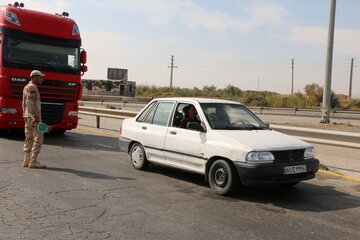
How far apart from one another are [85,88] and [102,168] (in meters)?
61.4

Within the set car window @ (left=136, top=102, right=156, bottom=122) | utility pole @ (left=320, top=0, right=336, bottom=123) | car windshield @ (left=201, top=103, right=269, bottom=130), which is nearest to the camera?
car windshield @ (left=201, top=103, right=269, bottom=130)

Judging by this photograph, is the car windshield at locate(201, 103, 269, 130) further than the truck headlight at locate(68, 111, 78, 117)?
No

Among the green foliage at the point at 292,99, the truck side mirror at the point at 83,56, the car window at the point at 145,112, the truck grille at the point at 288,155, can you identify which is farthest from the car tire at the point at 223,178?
the green foliage at the point at 292,99

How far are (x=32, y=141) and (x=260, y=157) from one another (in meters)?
4.47

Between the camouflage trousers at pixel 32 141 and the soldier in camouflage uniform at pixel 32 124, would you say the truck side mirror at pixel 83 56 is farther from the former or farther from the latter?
the camouflage trousers at pixel 32 141

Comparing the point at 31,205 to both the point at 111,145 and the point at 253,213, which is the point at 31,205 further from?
the point at 111,145

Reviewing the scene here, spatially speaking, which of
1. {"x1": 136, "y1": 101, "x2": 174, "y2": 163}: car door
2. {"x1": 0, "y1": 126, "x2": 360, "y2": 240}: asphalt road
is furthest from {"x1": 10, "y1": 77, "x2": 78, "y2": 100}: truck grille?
{"x1": 136, "y1": 101, "x2": 174, "y2": 163}: car door

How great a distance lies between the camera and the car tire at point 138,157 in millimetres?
8625

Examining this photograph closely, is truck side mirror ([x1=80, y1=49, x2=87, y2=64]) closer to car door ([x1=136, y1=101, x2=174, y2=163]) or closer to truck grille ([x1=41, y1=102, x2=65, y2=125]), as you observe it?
truck grille ([x1=41, y1=102, x2=65, y2=125])


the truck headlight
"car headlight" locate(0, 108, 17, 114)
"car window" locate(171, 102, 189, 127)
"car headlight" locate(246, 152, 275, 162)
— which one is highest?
"car window" locate(171, 102, 189, 127)

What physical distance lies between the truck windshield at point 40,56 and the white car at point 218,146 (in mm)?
4792

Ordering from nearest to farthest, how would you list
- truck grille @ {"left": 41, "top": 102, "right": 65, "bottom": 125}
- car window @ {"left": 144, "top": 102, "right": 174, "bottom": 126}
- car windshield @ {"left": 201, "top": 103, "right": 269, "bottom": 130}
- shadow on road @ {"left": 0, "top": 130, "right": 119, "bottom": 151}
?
car windshield @ {"left": 201, "top": 103, "right": 269, "bottom": 130}
car window @ {"left": 144, "top": 102, "right": 174, "bottom": 126}
shadow on road @ {"left": 0, "top": 130, "right": 119, "bottom": 151}
truck grille @ {"left": 41, "top": 102, "right": 65, "bottom": 125}

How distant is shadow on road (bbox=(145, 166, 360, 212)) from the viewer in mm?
6371

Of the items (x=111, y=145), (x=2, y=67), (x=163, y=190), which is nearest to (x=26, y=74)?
(x=2, y=67)
